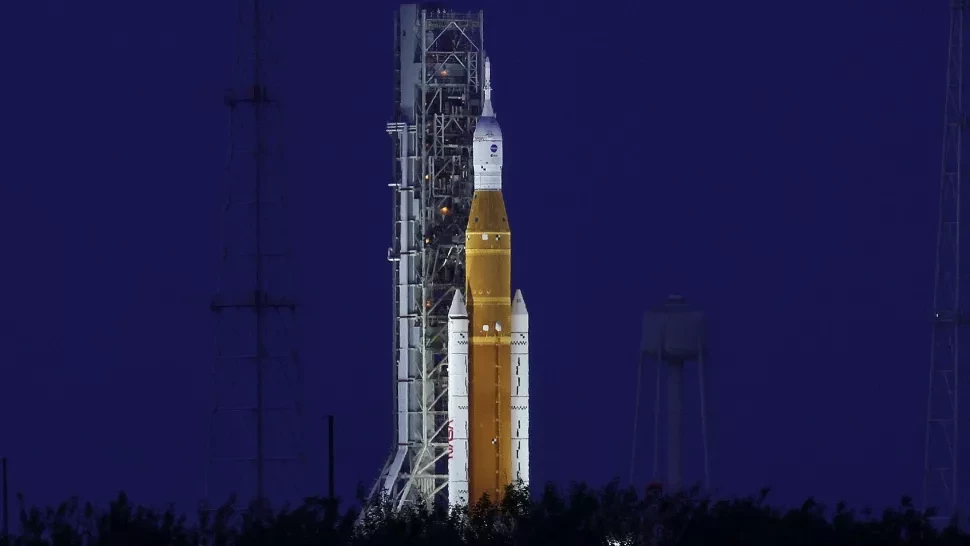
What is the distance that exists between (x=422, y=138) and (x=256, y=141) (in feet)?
97.1

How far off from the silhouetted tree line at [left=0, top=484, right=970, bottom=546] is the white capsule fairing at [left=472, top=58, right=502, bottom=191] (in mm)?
18626

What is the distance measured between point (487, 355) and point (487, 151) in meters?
6.37

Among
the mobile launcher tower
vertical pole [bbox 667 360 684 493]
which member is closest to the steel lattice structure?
the mobile launcher tower

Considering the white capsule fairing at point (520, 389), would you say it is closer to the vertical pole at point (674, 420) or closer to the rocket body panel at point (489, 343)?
the rocket body panel at point (489, 343)

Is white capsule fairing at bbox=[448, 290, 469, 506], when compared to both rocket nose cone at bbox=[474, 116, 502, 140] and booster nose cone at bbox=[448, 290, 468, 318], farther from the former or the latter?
rocket nose cone at bbox=[474, 116, 502, 140]

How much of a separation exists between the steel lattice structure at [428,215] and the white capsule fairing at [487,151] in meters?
2.06

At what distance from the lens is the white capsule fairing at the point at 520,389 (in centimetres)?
11400

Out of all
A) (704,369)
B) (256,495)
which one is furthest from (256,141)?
(704,369)

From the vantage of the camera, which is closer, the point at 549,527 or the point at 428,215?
the point at 549,527

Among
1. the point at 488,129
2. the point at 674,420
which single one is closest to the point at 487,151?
the point at 488,129

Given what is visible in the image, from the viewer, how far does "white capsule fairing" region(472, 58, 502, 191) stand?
113 meters

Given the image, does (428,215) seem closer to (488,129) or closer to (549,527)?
(488,129)

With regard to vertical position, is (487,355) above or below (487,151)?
below

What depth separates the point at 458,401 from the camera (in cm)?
11306
